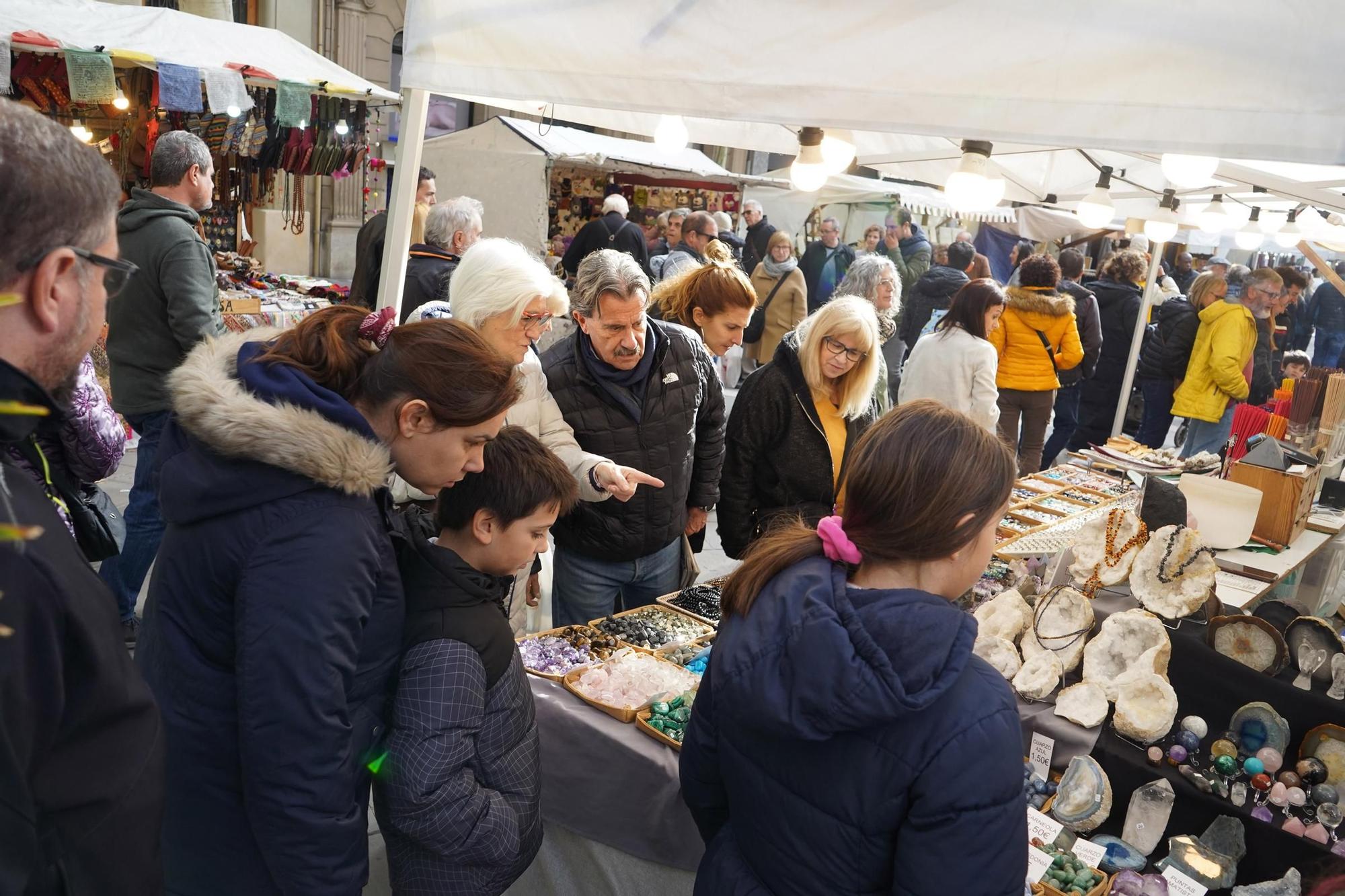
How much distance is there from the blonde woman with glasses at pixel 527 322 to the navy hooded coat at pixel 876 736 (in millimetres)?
1211

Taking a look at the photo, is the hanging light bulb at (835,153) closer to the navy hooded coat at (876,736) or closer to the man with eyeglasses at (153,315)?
the navy hooded coat at (876,736)

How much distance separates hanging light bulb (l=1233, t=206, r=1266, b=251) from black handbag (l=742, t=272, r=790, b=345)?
3.21 metres

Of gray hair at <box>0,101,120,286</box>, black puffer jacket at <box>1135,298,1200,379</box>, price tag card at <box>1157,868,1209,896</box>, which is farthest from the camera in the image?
black puffer jacket at <box>1135,298,1200,379</box>

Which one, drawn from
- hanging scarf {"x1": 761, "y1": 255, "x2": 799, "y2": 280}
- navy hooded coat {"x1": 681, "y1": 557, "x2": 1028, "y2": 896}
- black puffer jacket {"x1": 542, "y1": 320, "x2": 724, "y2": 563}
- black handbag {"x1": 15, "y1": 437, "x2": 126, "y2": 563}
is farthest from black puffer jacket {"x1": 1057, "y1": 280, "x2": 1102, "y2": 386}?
black handbag {"x1": 15, "y1": 437, "x2": 126, "y2": 563}

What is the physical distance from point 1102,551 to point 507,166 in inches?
292

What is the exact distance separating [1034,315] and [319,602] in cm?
547

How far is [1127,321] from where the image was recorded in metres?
7.27

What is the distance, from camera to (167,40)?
20.8ft

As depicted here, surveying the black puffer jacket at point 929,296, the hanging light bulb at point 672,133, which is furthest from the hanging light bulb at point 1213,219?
the hanging light bulb at point 672,133

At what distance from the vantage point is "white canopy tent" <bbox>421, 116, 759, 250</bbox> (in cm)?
884

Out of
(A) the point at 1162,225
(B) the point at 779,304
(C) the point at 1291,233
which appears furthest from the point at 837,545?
(C) the point at 1291,233

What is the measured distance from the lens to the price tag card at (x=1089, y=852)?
192 centimetres

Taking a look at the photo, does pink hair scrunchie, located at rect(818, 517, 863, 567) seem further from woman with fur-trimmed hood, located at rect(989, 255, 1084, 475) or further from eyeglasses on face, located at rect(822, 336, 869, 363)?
woman with fur-trimmed hood, located at rect(989, 255, 1084, 475)

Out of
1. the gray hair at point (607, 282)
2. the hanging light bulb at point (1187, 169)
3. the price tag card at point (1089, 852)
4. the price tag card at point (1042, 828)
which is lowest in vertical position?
→ the price tag card at point (1089, 852)
